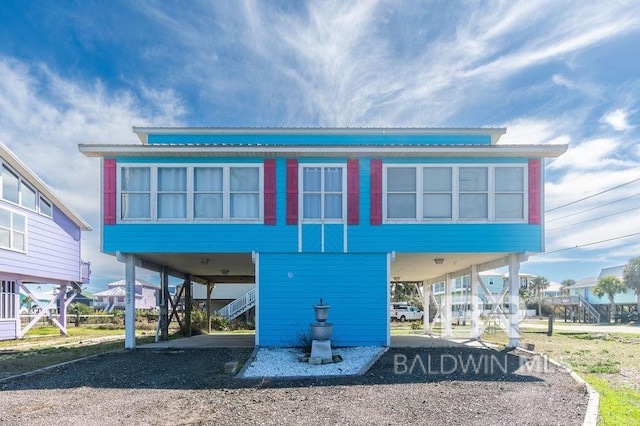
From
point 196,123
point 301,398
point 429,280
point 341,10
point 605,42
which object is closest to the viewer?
point 301,398

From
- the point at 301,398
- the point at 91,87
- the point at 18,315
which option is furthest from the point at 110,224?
the point at 18,315

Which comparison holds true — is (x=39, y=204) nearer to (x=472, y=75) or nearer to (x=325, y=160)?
(x=325, y=160)

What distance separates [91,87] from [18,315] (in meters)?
10.7

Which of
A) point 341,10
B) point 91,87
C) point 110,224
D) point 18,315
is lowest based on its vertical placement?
point 18,315

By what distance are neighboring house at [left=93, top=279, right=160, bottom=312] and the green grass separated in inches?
1784

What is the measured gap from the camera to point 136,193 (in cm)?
1245

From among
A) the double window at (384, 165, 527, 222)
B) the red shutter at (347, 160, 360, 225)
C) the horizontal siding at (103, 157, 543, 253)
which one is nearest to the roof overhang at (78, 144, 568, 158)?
the horizontal siding at (103, 157, 543, 253)

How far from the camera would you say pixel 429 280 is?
73.0 ft

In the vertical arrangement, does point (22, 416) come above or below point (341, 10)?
below

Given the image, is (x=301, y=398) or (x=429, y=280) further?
(x=429, y=280)

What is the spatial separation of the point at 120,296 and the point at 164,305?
124 feet

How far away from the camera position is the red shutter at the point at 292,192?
12453 millimetres

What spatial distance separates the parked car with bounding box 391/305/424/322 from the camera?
37.4 m

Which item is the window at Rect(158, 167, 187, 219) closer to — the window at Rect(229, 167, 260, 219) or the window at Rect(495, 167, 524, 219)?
the window at Rect(229, 167, 260, 219)
